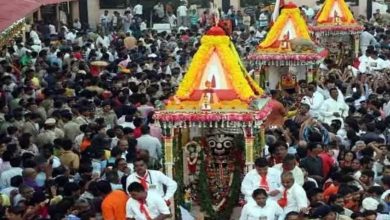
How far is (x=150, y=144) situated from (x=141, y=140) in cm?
14

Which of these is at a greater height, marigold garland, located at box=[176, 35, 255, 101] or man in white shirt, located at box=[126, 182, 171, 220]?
marigold garland, located at box=[176, 35, 255, 101]

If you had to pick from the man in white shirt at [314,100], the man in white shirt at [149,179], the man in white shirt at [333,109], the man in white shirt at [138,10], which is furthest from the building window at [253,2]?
the man in white shirt at [149,179]

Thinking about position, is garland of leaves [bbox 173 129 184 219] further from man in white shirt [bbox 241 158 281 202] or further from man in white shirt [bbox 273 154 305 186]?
man in white shirt [bbox 273 154 305 186]

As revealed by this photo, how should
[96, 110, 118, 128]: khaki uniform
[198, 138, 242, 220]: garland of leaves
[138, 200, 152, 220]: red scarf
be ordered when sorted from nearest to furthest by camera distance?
[138, 200, 152, 220]: red scarf, [198, 138, 242, 220]: garland of leaves, [96, 110, 118, 128]: khaki uniform

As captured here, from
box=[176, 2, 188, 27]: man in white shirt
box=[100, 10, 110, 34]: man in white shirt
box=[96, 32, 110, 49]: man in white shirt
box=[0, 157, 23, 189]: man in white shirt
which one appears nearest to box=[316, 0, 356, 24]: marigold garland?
box=[96, 32, 110, 49]: man in white shirt

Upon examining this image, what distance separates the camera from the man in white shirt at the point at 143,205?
10016mm

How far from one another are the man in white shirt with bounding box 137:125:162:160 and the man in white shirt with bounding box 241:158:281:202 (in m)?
2.47

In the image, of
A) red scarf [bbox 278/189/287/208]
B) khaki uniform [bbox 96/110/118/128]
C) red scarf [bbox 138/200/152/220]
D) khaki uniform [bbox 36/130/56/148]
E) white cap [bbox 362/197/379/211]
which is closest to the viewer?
white cap [bbox 362/197/379/211]

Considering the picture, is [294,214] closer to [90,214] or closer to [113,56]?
[90,214]

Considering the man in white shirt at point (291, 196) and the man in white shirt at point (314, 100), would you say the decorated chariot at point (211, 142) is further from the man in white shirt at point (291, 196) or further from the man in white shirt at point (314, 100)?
the man in white shirt at point (314, 100)

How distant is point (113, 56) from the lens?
2391 cm

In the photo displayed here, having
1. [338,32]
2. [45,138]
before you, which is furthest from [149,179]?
[338,32]

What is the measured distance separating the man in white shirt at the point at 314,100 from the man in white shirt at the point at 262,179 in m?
4.94

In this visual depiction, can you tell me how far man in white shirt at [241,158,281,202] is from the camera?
11023 mm
